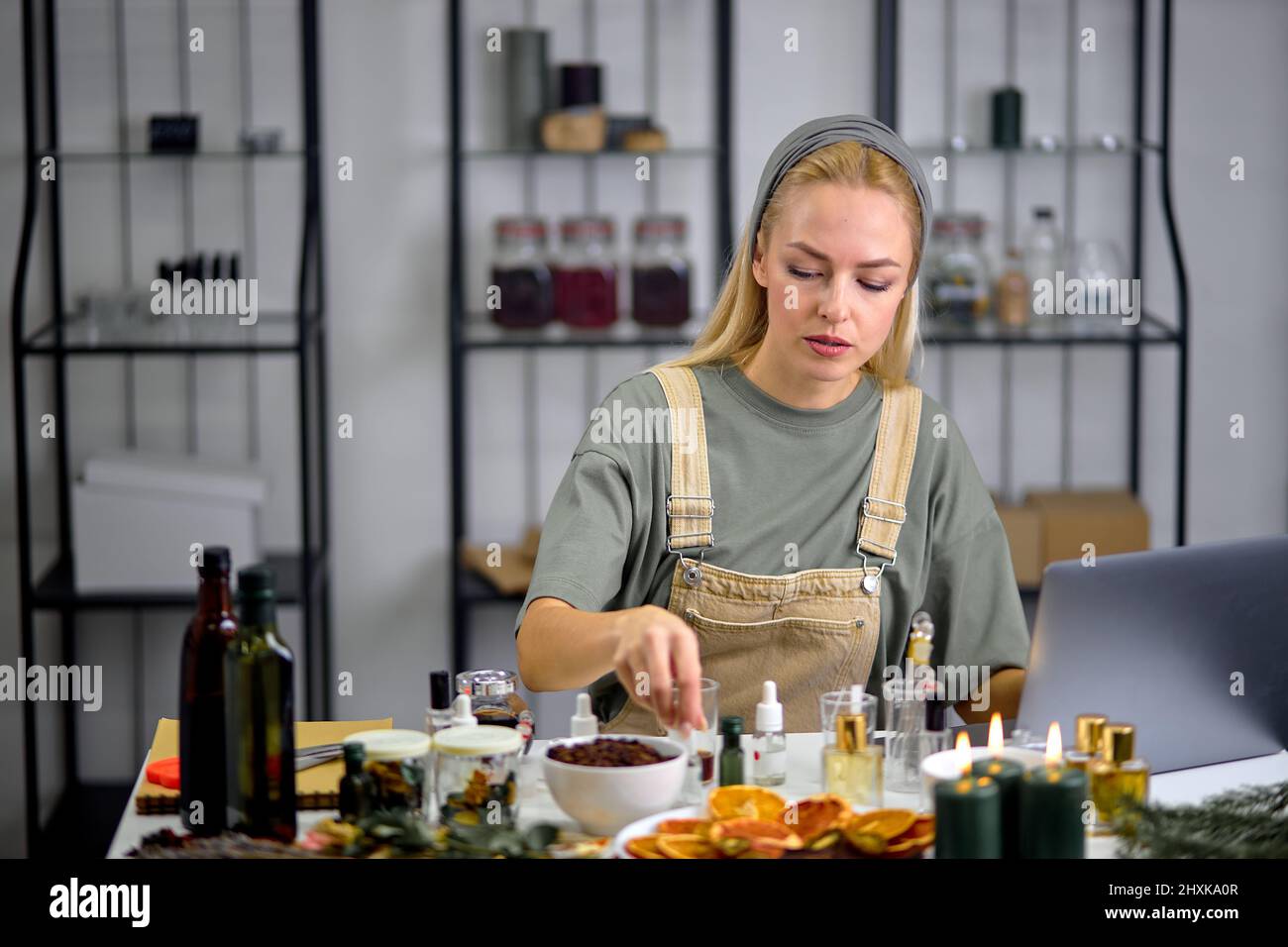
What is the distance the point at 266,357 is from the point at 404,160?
0.51 m

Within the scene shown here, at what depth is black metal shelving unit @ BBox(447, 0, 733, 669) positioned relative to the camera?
10.5ft

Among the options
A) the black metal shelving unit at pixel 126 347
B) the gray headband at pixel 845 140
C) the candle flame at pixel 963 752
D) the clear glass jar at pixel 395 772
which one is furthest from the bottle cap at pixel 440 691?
the black metal shelving unit at pixel 126 347

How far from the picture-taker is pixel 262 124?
3320 millimetres

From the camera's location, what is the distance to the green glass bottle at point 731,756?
141 centimetres

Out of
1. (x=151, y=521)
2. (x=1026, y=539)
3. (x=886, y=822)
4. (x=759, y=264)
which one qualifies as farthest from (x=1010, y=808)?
(x=151, y=521)

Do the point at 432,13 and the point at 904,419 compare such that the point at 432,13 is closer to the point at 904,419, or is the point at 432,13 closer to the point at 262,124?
the point at 262,124

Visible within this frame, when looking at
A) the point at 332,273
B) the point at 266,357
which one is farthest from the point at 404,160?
the point at 266,357

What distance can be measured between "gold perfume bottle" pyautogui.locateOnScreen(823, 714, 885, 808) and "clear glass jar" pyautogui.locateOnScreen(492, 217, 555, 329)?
1.98 meters

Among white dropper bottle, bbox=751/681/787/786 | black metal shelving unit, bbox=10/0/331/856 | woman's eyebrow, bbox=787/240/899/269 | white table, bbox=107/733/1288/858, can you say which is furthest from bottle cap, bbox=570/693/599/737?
black metal shelving unit, bbox=10/0/331/856

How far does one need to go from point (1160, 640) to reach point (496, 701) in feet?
2.06

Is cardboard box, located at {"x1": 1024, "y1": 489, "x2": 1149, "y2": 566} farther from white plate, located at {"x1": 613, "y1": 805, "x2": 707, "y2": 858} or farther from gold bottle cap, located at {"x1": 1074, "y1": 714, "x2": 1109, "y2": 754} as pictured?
white plate, located at {"x1": 613, "y1": 805, "x2": 707, "y2": 858}

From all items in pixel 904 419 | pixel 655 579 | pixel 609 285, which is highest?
pixel 609 285

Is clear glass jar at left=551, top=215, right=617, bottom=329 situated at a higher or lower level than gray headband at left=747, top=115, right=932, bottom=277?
lower
